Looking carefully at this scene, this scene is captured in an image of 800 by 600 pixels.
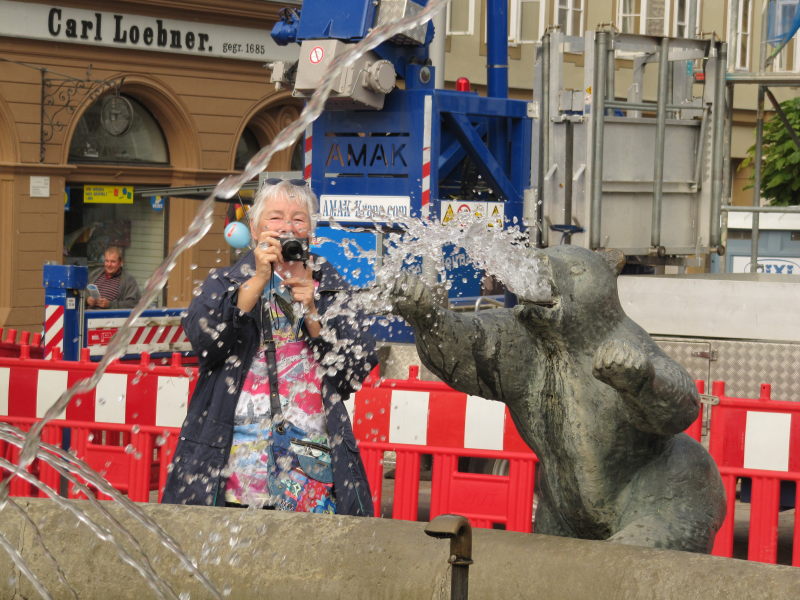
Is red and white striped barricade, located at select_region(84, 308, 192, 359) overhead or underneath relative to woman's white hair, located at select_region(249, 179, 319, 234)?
underneath

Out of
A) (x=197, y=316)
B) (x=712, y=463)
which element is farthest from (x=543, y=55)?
(x=712, y=463)

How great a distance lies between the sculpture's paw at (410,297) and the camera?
2.93m

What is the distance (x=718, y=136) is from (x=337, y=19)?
2524mm

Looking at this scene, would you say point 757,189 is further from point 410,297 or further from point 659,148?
point 410,297

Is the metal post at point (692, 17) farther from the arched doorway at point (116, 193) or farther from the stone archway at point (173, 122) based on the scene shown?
the stone archway at point (173, 122)

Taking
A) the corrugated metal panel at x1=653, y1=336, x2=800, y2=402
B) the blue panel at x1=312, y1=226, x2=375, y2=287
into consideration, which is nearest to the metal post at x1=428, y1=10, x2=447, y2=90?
the blue panel at x1=312, y1=226, x2=375, y2=287

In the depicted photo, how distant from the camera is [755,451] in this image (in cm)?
670

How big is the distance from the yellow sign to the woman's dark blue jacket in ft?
50.4

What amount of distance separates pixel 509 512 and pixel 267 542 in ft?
13.1

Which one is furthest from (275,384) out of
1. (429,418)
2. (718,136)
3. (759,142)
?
(759,142)

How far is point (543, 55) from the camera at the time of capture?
9.54 m

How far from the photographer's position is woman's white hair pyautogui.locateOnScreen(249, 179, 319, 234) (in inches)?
163

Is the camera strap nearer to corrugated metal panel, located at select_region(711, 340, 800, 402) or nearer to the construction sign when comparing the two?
corrugated metal panel, located at select_region(711, 340, 800, 402)

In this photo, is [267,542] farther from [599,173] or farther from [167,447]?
[599,173]
